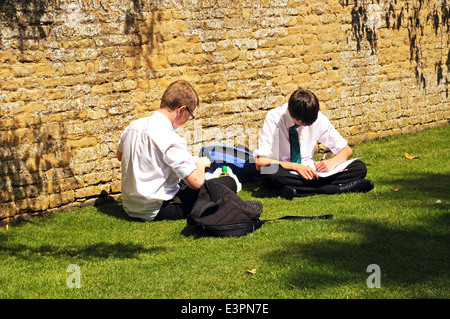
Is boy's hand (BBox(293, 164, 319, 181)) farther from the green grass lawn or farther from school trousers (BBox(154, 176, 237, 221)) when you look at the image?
school trousers (BBox(154, 176, 237, 221))

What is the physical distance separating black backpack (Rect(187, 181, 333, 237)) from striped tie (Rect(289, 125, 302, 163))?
1.75 meters

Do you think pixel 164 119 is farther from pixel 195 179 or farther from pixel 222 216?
pixel 222 216

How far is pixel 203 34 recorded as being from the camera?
807 centimetres

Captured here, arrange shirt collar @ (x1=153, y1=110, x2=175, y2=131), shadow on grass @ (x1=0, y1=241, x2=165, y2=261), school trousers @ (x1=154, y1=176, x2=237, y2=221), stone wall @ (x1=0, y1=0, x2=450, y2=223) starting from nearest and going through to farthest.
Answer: shadow on grass @ (x1=0, y1=241, x2=165, y2=261)
shirt collar @ (x1=153, y1=110, x2=175, y2=131)
school trousers @ (x1=154, y1=176, x2=237, y2=221)
stone wall @ (x1=0, y1=0, x2=450, y2=223)

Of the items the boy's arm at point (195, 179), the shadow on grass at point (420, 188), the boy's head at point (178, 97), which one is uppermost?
the boy's head at point (178, 97)

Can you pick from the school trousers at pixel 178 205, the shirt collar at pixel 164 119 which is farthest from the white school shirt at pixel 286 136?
the shirt collar at pixel 164 119

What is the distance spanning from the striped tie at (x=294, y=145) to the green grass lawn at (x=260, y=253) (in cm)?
56

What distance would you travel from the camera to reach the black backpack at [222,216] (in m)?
5.32

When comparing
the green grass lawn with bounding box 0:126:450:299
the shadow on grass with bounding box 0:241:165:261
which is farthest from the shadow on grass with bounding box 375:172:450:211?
the shadow on grass with bounding box 0:241:165:261

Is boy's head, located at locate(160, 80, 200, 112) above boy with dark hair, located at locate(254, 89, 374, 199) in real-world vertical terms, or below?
above

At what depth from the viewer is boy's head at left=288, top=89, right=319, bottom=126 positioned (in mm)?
6562

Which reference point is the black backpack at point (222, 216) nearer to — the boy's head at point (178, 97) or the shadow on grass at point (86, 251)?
the shadow on grass at point (86, 251)

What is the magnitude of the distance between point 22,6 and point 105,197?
91.1 inches

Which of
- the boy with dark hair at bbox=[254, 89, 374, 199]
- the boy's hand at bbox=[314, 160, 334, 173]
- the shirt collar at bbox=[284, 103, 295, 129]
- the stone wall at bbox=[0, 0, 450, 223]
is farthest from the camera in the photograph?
the shirt collar at bbox=[284, 103, 295, 129]
